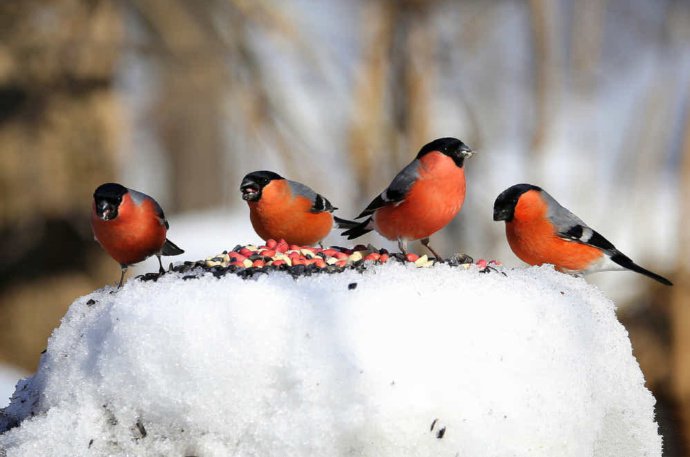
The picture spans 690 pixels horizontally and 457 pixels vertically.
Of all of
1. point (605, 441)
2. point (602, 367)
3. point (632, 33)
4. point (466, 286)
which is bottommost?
point (605, 441)

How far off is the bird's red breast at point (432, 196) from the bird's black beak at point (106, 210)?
37.3 inches

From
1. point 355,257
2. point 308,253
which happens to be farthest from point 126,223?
point 355,257

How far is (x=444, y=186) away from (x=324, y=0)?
5480 mm

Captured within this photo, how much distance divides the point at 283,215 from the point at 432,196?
1.91 ft

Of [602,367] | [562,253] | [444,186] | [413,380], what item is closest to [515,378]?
[413,380]

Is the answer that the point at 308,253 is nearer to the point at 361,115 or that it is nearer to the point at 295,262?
the point at 295,262

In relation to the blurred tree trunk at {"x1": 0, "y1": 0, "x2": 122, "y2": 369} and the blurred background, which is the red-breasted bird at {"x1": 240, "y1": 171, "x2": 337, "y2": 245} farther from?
the blurred tree trunk at {"x1": 0, "y1": 0, "x2": 122, "y2": 369}

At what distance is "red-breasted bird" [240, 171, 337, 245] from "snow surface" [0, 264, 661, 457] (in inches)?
49.6

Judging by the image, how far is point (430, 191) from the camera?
9.21 feet

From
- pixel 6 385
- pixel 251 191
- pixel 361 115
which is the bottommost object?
pixel 6 385

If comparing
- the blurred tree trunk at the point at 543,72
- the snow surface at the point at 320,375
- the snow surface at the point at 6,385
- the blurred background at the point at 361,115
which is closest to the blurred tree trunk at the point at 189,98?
the blurred background at the point at 361,115

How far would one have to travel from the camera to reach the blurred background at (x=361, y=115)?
219 inches

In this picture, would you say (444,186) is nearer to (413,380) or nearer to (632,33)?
(413,380)

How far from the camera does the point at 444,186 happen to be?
2.80m
